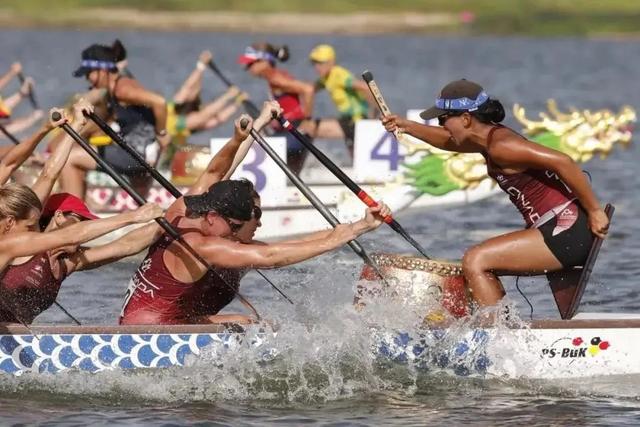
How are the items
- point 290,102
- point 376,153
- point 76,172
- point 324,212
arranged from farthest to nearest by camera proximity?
point 290,102
point 376,153
point 76,172
point 324,212

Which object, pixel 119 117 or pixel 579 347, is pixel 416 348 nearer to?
pixel 579 347

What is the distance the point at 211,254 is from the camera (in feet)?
33.5

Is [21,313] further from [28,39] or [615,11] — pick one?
[615,11]

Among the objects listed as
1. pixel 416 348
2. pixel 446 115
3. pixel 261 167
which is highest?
pixel 261 167

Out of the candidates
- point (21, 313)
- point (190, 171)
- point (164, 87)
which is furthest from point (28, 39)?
point (21, 313)

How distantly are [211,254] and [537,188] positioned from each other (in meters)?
2.21

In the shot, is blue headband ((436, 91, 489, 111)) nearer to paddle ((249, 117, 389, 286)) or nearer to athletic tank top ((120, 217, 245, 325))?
paddle ((249, 117, 389, 286))

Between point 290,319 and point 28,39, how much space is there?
57755 millimetres

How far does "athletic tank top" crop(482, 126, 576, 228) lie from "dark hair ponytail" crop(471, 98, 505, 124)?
0.30 ft

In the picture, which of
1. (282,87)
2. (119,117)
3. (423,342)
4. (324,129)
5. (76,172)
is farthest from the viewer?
(324,129)

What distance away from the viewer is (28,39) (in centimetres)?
6669

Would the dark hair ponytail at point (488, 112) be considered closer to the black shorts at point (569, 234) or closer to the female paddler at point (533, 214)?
the female paddler at point (533, 214)

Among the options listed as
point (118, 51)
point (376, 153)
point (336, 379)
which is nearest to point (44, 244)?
point (336, 379)

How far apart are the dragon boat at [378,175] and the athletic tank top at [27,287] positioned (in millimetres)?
6352
